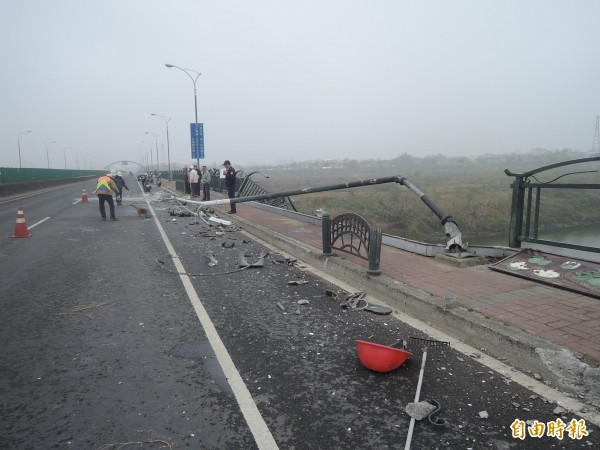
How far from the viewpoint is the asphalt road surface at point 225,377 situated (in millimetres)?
2760

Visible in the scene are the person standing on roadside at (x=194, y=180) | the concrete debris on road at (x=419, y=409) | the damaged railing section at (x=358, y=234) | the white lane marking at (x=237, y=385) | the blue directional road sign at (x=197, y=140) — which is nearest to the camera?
the white lane marking at (x=237, y=385)

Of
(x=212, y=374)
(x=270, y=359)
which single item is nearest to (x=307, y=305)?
(x=270, y=359)

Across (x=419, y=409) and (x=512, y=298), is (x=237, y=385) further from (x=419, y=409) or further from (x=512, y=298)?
(x=512, y=298)

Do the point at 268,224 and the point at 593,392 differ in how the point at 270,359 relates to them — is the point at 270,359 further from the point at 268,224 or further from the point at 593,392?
the point at 268,224

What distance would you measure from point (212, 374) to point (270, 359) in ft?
1.86

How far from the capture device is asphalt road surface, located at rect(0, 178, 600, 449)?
2760 mm

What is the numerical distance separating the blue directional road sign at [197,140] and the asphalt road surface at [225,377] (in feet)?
77.7

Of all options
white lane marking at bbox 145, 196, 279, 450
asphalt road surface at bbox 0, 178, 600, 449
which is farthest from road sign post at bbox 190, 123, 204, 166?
white lane marking at bbox 145, 196, 279, 450

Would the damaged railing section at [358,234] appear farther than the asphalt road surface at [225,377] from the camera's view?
Yes

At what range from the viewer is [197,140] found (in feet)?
96.4

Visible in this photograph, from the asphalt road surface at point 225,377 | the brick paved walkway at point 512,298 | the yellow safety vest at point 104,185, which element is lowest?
the asphalt road surface at point 225,377

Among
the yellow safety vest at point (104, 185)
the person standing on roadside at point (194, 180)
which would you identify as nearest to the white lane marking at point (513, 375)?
the yellow safety vest at point (104, 185)

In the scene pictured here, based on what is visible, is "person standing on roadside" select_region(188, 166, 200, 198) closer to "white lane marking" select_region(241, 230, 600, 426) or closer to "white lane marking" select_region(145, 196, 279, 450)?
"white lane marking" select_region(145, 196, 279, 450)

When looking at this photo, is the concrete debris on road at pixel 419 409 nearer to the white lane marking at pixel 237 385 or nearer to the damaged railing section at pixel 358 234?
the white lane marking at pixel 237 385
